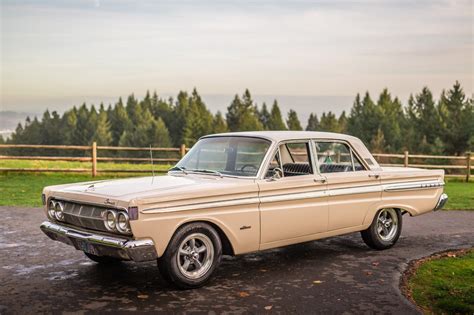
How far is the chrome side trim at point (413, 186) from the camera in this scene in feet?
28.6

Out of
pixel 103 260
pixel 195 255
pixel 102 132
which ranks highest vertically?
pixel 102 132

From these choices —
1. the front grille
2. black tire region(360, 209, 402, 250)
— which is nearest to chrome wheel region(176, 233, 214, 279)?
the front grille

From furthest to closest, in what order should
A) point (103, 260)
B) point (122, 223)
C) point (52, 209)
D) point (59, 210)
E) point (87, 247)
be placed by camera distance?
point (103, 260), point (52, 209), point (59, 210), point (87, 247), point (122, 223)

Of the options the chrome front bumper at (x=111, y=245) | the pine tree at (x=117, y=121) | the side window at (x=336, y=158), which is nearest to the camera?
the chrome front bumper at (x=111, y=245)

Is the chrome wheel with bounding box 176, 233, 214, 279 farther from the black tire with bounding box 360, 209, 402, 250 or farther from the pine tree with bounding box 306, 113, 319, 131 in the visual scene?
the pine tree with bounding box 306, 113, 319, 131

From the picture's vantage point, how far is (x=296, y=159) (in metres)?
8.16

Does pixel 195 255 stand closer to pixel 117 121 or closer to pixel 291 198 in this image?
pixel 291 198

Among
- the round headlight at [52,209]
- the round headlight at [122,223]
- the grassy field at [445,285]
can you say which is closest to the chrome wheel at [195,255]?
the round headlight at [122,223]

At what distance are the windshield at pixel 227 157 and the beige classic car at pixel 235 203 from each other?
0.05 feet

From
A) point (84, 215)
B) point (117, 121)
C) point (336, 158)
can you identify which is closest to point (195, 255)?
point (84, 215)

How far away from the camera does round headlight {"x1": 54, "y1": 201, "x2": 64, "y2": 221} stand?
22.8 feet

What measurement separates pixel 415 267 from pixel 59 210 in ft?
15.3

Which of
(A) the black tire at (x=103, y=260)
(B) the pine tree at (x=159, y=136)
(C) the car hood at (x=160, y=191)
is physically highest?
(B) the pine tree at (x=159, y=136)

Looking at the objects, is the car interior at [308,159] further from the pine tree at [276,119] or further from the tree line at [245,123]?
the pine tree at [276,119]
